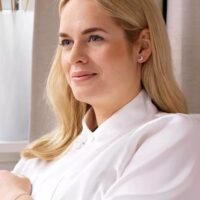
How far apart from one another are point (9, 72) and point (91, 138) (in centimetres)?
67

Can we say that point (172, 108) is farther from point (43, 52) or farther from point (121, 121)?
point (43, 52)

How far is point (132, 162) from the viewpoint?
972 mm

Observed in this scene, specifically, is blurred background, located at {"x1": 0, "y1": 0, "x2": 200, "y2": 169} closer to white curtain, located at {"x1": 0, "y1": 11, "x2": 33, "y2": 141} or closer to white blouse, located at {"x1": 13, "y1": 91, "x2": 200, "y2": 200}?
white curtain, located at {"x1": 0, "y1": 11, "x2": 33, "y2": 141}


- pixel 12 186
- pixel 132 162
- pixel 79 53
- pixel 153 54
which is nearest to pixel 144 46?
pixel 153 54

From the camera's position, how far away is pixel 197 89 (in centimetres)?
133

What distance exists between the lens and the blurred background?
4.42 feet

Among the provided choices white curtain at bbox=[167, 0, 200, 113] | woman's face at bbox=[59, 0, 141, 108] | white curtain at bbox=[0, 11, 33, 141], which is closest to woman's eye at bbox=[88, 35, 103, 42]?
woman's face at bbox=[59, 0, 141, 108]

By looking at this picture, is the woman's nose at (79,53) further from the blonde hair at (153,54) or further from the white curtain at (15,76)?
the white curtain at (15,76)

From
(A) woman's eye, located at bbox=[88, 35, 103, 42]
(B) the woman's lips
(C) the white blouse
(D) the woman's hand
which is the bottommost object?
(D) the woman's hand

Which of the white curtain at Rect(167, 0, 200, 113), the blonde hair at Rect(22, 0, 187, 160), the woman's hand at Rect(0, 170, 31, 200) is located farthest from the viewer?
the white curtain at Rect(167, 0, 200, 113)

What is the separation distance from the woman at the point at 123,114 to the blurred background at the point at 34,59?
26 centimetres

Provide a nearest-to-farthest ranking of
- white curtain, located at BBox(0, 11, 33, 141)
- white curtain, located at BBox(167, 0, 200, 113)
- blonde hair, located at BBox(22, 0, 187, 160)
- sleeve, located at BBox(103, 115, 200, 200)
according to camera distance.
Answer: sleeve, located at BBox(103, 115, 200, 200), blonde hair, located at BBox(22, 0, 187, 160), white curtain, located at BBox(167, 0, 200, 113), white curtain, located at BBox(0, 11, 33, 141)

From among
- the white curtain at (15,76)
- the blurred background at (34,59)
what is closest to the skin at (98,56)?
the blurred background at (34,59)

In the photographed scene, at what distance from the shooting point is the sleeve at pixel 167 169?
89 cm
